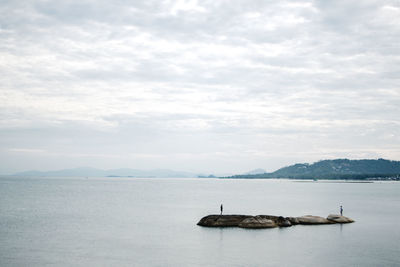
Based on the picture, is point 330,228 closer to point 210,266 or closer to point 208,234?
point 208,234

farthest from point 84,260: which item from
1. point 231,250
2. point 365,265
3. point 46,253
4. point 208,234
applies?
point 365,265

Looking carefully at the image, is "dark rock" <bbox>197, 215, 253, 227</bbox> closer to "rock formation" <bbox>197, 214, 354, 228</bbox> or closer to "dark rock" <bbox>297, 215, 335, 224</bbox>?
"rock formation" <bbox>197, 214, 354, 228</bbox>

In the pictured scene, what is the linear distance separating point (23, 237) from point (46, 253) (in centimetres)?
1222

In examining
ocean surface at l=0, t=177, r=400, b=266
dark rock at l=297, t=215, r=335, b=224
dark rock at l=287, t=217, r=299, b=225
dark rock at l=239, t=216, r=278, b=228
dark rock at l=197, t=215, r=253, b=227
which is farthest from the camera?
dark rock at l=297, t=215, r=335, b=224

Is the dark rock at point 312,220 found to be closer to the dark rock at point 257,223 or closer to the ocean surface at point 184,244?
the ocean surface at point 184,244

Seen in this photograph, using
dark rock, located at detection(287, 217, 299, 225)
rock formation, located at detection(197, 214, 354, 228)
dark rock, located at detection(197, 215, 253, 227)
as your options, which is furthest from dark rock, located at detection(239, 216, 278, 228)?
dark rock, located at detection(287, 217, 299, 225)

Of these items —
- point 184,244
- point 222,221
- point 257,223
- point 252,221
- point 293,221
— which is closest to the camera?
point 184,244

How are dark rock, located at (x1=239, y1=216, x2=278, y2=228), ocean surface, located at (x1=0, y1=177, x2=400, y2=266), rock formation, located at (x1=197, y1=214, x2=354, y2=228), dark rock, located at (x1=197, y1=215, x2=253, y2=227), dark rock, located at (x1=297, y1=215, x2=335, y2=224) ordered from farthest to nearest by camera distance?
dark rock, located at (x1=297, y1=215, x2=335, y2=224) < dark rock, located at (x1=197, y1=215, x2=253, y2=227) < rock formation, located at (x1=197, y1=214, x2=354, y2=228) < dark rock, located at (x1=239, y1=216, x2=278, y2=228) < ocean surface, located at (x1=0, y1=177, x2=400, y2=266)

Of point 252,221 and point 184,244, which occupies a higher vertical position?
point 252,221

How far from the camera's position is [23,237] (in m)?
52.4

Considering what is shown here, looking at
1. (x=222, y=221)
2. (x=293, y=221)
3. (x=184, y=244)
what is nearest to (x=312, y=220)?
(x=293, y=221)

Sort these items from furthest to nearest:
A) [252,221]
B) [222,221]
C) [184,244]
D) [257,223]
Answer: [222,221] < [252,221] < [257,223] < [184,244]

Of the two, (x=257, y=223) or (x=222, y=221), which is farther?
(x=222, y=221)

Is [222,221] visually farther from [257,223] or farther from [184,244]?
[184,244]
